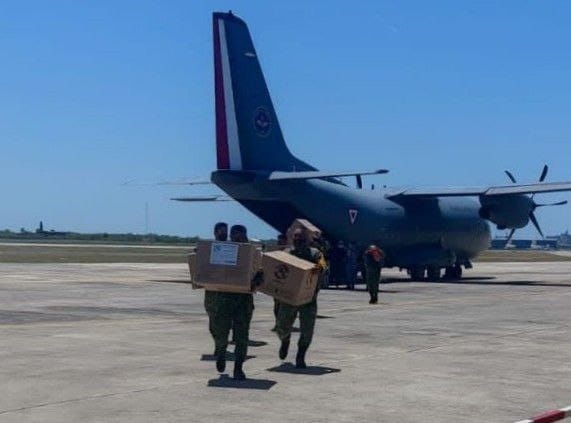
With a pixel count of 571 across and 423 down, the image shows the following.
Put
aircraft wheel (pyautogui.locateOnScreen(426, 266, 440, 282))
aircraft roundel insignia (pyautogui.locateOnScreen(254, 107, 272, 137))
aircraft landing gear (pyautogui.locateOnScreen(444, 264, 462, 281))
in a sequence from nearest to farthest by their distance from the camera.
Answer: aircraft roundel insignia (pyautogui.locateOnScreen(254, 107, 272, 137)) → aircraft wheel (pyautogui.locateOnScreen(426, 266, 440, 282)) → aircraft landing gear (pyautogui.locateOnScreen(444, 264, 462, 281))

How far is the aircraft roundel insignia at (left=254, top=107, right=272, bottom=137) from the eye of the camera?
3500 centimetres

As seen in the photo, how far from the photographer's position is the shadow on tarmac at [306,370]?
1363cm

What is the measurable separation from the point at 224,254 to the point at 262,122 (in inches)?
889

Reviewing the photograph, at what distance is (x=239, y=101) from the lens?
3450 cm

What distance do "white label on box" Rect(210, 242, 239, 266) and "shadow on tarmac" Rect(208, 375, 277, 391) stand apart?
142cm

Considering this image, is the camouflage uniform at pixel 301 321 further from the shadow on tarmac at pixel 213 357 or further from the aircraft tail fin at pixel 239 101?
the aircraft tail fin at pixel 239 101

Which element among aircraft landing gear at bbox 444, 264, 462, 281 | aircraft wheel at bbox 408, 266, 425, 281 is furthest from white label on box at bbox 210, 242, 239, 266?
aircraft landing gear at bbox 444, 264, 462, 281

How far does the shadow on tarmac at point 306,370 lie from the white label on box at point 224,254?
1.86 metres

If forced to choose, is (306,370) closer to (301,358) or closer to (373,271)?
(301,358)

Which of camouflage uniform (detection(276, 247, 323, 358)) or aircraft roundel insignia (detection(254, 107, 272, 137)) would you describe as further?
aircraft roundel insignia (detection(254, 107, 272, 137))

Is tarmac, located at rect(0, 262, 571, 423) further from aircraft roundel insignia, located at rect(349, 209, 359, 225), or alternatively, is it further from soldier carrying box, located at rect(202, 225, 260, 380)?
aircraft roundel insignia, located at rect(349, 209, 359, 225)

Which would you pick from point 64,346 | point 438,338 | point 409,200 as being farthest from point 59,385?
point 409,200

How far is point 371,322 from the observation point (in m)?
21.7

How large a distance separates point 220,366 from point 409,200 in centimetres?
3023
